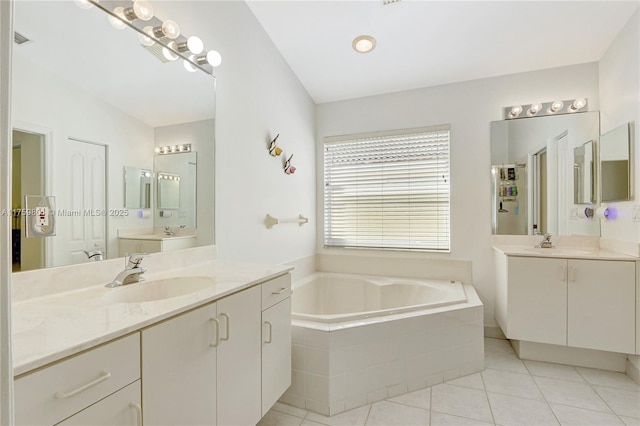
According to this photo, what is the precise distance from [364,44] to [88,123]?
203cm

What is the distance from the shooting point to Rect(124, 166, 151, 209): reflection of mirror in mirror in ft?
4.73

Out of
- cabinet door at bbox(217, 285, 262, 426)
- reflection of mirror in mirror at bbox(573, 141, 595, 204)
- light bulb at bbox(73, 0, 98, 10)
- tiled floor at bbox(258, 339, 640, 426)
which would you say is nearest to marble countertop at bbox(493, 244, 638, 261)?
reflection of mirror in mirror at bbox(573, 141, 595, 204)

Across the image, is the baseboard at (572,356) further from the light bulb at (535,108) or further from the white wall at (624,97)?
the light bulb at (535,108)

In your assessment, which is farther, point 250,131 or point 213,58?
point 250,131

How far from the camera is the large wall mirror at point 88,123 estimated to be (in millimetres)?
1075

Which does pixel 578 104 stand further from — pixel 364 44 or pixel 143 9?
pixel 143 9

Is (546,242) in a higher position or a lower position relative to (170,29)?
lower

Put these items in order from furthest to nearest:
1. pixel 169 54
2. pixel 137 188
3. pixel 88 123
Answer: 1. pixel 169 54
2. pixel 137 188
3. pixel 88 123

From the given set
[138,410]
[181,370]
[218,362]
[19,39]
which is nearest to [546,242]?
[218,362]

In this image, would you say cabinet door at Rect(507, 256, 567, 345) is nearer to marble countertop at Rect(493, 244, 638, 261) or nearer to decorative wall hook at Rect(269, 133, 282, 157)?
marble countertop at Rect(493, 244, 638, 261)

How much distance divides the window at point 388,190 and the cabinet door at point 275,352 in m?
1.71

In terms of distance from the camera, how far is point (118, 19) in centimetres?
138

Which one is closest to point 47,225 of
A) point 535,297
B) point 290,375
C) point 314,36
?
point 290,375

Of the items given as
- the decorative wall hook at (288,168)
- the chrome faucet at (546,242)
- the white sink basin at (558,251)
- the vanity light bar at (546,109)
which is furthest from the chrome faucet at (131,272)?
the vanity light bar at (546,109)
